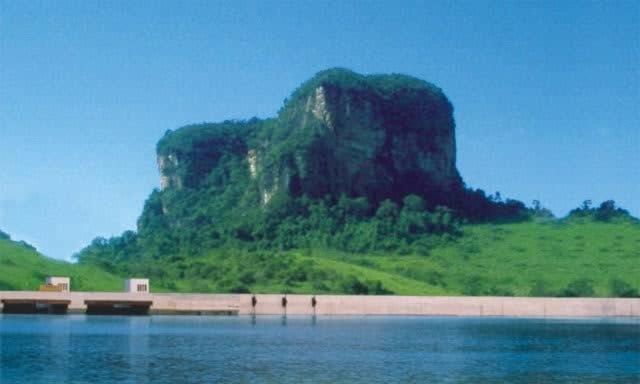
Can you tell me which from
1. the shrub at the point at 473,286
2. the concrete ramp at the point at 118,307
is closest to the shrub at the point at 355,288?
the shrub at the point at 473,286

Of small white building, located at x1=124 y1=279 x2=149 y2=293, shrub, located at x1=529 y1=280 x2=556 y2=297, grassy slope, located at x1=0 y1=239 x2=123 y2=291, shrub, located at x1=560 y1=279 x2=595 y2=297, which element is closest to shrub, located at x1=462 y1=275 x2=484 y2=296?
shrub, located at x1=529 y1=280 x2=556 y2=297

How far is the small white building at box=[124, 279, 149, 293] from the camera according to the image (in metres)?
102

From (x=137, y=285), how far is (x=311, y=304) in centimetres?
1848

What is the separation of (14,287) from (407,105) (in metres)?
90.9

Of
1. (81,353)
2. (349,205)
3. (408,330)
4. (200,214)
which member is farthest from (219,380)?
(200,214)

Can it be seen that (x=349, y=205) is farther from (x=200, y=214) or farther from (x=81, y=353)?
(x=81, y=353)

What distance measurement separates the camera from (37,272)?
106000 mm

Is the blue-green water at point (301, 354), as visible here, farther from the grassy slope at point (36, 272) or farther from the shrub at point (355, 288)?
the shrub at point (355, 288)

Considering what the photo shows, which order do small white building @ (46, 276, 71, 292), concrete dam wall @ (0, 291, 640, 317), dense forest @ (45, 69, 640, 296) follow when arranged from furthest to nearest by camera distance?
dense forest @ (45, 69, 640, 296), small white building @ (46, 276, 71, 292), concrete dam wall @ (0, 291, 640, 317)

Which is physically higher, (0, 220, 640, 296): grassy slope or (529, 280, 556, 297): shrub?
(0, 220, 640, 296): grassy slope

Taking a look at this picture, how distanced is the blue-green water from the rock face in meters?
81.0

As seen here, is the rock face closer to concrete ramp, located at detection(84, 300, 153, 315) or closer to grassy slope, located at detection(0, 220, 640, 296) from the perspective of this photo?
grassy slope, located at detection(0, 220, 640, 296)

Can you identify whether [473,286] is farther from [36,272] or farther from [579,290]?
[36,272]

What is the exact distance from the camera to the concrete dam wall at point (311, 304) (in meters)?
96.1
